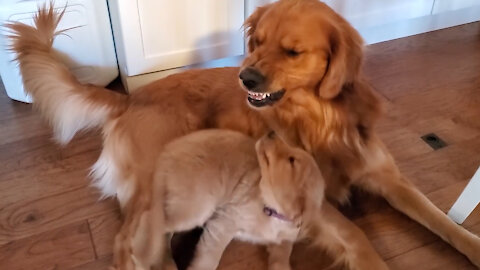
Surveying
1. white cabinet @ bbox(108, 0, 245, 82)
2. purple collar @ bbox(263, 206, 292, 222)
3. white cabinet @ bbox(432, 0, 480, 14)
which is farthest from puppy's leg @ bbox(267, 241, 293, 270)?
white cabinet @ bbox(432, 0, 480, 14)

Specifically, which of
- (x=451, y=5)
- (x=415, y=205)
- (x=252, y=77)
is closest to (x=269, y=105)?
(x=252, y=77)

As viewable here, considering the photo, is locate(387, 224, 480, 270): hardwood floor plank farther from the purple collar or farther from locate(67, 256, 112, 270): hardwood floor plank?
locate(67, 256, 112, 270): hardwood floor plank

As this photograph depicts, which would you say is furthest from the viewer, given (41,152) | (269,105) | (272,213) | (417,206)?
(41,152)

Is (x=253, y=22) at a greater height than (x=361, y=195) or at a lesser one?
greater

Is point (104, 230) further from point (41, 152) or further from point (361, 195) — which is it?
point (361, 195)

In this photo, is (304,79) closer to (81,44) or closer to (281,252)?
(281,252)

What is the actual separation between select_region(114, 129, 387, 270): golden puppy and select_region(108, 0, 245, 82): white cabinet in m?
0.65

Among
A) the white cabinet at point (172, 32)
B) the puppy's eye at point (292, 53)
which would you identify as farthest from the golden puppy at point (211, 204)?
the white cabinet at point (172, 32)

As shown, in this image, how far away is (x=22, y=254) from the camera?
146 cm

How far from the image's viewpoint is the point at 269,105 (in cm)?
140

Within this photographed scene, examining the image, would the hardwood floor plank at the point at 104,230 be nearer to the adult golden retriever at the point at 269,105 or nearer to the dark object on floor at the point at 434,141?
the adult golden retriever at the point at 269,105

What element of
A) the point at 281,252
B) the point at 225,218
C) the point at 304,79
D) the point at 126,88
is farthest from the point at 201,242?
the point at 126,88

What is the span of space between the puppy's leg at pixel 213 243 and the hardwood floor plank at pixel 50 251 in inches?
13.6

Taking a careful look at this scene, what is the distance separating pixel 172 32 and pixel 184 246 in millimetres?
843
